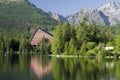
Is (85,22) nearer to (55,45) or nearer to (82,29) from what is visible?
(82,29)

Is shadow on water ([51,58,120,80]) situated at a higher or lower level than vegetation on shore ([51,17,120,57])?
lower

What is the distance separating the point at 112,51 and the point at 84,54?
10645 millimetres

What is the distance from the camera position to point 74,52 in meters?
132

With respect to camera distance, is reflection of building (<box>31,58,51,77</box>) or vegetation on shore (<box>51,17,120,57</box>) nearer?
reflection of building (<box>31,58,51,77</box>)

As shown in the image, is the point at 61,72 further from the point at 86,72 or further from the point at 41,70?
the point at 41,70

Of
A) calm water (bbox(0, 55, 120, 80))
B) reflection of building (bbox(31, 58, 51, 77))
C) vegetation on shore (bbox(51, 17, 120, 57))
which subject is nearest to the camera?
calm water (bbox(0, 55, 120, 80))

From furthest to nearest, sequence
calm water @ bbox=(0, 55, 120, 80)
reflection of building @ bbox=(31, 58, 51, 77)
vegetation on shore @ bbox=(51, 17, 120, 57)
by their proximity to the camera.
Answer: vegetation on shore @ bbox=(51, 17, 120, 57)
reflection of building @ bbox=(31, 58, 51, 77)
calm water @ bbox=(0, 55, 120, 80)

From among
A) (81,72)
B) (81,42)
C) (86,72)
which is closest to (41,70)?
(81,72)

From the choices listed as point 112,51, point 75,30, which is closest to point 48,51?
point 75,30

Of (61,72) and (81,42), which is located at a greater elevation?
(81,42)

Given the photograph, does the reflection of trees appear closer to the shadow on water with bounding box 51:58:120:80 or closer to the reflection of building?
the shadow on water with bounding box 51:58:120:80

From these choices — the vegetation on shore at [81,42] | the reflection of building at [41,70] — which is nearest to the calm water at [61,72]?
the reflection of building at [41,70]

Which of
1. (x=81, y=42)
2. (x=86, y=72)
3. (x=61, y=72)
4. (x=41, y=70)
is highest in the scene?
(x=81, y=42)

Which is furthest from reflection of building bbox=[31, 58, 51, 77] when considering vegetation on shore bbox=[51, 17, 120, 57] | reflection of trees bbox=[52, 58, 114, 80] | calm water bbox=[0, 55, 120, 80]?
vegetation on shore bbox=[51, 17, 120, 57]
